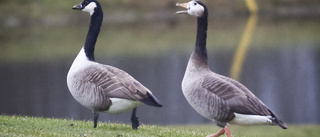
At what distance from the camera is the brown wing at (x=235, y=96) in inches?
391

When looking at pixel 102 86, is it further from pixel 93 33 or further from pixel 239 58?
pixel 239 58

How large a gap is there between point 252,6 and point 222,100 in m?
91.7

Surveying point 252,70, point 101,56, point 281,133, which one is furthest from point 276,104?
point 101,56

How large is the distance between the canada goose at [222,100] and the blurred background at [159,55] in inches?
195

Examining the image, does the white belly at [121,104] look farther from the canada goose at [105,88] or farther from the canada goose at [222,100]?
the canada goose at [222,100]

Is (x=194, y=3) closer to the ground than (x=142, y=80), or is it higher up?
higher up

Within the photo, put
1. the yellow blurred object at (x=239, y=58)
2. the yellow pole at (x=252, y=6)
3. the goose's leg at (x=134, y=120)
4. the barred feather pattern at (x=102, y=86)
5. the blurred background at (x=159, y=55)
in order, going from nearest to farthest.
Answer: the barred feather pattern at (x=102, y=86)
the goose's leg at (x=134, y=120)
the blurred background at (x=159, y=55)
the yellow blurred object at (x=239, y=58)
the yellow pole at (x=252, y=6)

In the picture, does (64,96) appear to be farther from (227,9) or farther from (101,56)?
(227,9)

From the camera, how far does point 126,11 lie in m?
95.2

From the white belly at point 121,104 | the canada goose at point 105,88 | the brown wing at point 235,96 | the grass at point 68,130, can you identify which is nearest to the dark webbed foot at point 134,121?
the canada goose at point 105,88

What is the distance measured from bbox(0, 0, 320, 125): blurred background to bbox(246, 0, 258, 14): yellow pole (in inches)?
8.1

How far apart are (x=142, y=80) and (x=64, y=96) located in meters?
5.29

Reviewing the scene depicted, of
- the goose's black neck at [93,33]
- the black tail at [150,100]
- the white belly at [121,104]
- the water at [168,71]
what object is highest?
the goose's black neck at [93,33]

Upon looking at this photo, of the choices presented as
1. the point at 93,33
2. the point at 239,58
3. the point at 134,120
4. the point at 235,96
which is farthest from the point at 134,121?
the point at 239,58
